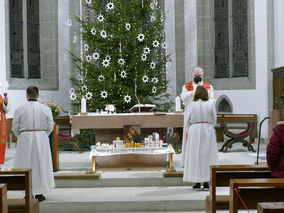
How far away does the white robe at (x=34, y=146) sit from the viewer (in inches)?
257

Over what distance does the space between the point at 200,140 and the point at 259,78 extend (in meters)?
7.20

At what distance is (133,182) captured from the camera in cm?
778

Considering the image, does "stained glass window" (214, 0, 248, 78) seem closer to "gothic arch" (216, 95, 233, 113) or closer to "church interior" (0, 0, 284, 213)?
"church interior" (0, 0, 284, 213)

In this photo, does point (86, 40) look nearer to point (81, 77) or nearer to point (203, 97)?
point (81, 77)

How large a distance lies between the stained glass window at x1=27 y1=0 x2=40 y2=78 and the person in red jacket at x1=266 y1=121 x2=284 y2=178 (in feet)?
37.0

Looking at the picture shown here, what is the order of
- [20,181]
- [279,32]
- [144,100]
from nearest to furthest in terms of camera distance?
[20,181] < [144,100] < [279,32]

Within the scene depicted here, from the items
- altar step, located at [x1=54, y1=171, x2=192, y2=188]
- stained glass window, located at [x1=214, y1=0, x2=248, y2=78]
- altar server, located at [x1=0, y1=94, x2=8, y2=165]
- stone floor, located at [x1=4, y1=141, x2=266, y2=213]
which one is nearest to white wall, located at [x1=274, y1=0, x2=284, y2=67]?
stained glass window, located at [x1=214, y1=0, x2=248, y2=78]

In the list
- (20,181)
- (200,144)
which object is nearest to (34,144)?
(20,181)

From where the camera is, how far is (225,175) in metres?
5.04

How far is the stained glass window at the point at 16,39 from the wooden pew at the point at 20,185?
30.1 ft

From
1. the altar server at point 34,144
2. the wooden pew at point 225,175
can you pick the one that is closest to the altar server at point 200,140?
the wooden pew at point 225,175

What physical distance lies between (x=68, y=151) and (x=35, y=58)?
4113 mm

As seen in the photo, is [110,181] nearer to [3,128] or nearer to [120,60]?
[3,128]

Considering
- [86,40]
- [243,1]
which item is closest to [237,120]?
[243,1]
